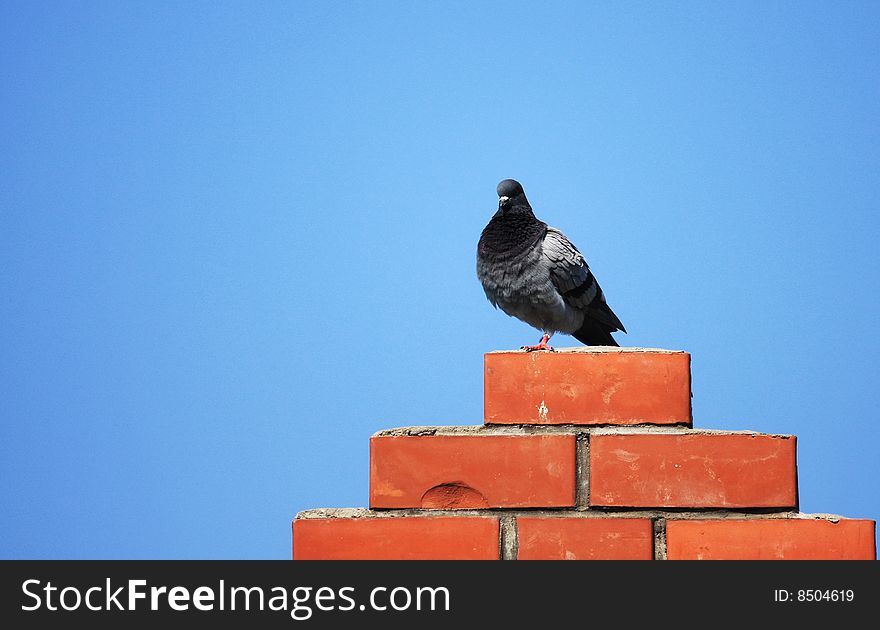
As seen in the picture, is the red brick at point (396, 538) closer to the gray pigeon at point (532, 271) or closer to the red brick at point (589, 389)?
the red brick at point (589, 389)

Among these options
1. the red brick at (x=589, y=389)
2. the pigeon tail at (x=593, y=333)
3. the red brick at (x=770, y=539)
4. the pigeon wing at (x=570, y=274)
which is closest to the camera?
the red brick at (x=770, y=539)

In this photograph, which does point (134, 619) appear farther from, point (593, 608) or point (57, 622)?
point (593, 608)

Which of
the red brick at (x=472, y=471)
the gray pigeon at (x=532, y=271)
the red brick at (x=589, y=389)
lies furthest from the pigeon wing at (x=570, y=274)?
the red brick at (x=472, y=471)

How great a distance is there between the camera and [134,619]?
1.68 metres

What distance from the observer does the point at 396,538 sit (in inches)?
74.4

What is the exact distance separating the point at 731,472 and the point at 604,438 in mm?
234

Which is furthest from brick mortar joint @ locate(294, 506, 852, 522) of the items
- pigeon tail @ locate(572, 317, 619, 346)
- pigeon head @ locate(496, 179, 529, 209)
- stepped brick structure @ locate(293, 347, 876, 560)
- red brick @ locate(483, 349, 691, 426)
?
pigeon tail @ locate(572, 317, 619, 346)

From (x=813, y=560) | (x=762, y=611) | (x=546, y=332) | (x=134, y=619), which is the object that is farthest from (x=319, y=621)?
(x=546, y=332)

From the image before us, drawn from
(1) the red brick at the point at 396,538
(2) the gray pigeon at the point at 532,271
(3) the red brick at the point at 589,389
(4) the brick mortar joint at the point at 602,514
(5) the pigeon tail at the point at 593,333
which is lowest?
(1) the red brick at the point at 396,538

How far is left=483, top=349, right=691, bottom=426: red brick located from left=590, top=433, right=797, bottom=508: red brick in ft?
0.24

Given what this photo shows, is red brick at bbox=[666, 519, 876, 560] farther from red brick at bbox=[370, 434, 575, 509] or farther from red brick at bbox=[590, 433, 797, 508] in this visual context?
red brick at bbox=[370, 434, 575, 509]

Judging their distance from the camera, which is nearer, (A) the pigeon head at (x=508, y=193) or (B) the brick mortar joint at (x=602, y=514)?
(B) the brick mortar joint at (x=602, y=514)

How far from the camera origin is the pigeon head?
13.2 ft

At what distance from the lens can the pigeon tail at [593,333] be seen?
14.0 ft
